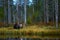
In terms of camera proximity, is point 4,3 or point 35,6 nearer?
point 4,3

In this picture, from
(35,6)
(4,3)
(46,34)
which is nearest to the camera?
(46,34)

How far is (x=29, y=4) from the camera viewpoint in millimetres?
68562

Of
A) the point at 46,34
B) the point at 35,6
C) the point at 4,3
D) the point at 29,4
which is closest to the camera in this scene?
the point at 46,34

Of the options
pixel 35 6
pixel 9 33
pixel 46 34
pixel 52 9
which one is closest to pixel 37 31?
pixel 46 34

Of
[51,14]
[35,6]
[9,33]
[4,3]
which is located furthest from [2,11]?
[9,33]

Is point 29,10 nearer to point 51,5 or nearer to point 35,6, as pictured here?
point 35,6

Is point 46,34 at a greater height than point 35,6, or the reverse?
point 35,6

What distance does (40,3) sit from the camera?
58125 mm

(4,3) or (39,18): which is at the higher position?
(4,3)

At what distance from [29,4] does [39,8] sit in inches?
379

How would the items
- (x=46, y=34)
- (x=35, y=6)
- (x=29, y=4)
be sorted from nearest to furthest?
(x=46, y=34), (x=35, y=6), (x=29, y=4)

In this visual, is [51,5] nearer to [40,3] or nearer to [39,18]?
[40,3]

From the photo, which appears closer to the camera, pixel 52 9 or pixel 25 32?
pixel 25 32

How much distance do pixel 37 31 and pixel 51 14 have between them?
24.9 m
